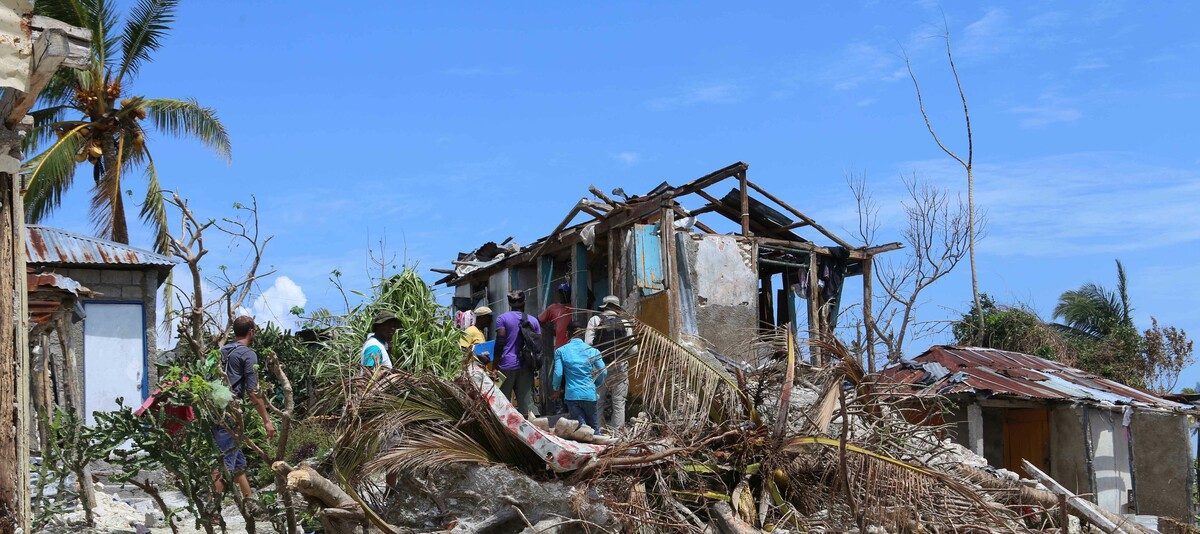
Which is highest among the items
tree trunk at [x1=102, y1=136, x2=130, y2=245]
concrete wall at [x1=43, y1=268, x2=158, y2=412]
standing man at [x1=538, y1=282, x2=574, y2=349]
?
tree trunk at [x1=102, y1=136, x2=130, y2=245]

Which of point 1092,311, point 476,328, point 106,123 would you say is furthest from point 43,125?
point 1092,311

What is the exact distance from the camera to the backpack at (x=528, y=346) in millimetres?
9922

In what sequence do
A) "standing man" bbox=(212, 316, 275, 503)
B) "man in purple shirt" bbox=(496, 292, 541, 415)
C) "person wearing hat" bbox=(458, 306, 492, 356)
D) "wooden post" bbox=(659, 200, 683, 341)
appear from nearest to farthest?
"standing man" bbox=(212, 316, 275, 503)
"man in purple shirt" bbox=(496, 292, 541, 415)
"person wearing hat" bbox=(458, 306, 492, 356)
"wooden post" bbox=(659, 200, 683, 341)

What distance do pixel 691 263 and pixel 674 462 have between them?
251 inches

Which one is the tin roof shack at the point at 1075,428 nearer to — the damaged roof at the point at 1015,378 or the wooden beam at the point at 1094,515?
the damaged roof at the point at 1015,378

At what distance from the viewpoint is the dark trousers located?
9250 millimetres

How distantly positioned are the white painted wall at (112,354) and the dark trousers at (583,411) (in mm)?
7081

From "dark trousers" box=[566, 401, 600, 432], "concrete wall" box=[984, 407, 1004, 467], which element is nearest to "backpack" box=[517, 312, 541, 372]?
"dark trousers" box=[566, 401, 600, 432]

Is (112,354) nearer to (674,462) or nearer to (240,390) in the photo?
(240,390)

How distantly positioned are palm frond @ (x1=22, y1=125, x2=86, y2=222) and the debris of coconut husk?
1344 cm

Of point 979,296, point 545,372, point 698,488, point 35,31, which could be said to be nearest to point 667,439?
point 698,488

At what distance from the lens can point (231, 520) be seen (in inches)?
396

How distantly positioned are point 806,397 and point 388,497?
2.87 m

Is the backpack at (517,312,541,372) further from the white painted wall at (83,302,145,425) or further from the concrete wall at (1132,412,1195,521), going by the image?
the concrete wall at (1132,412,1195,521)
